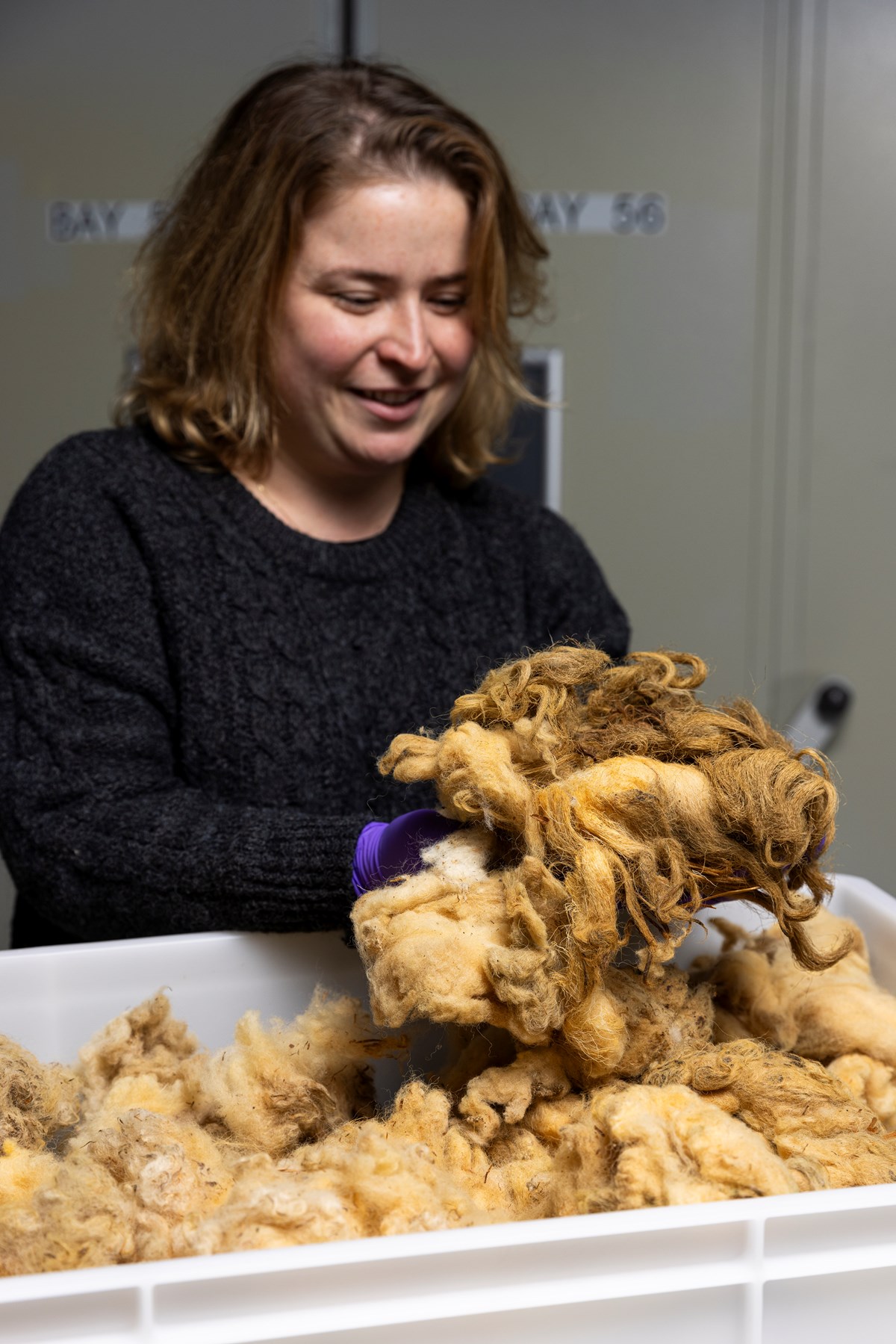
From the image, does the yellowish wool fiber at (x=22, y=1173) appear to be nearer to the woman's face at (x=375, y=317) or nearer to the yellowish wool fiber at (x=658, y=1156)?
the yellowish wool fiber at (x=658, y=1156)

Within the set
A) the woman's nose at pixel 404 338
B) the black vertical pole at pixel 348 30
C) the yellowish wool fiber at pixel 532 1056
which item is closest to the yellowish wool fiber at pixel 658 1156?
the yellowish wool fiber at pixel 532 1056

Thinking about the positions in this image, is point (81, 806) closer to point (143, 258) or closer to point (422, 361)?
point (422, 361)

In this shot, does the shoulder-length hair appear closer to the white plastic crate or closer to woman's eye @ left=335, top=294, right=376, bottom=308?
woman's eye @ left=335, top=294, right=376, bottom=308

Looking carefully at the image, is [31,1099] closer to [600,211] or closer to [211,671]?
[211,671]

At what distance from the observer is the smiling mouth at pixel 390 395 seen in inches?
43.3

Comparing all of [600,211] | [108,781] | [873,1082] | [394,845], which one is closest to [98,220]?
[600,211]

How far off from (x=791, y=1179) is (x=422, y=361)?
→ 77 cm

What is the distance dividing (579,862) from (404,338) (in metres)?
0.64

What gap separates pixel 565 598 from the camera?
1.28m

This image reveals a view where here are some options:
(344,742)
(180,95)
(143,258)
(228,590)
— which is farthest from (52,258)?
(344,742)

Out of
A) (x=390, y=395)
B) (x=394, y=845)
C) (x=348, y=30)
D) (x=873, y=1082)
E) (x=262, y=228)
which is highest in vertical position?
(x=348, y=30)

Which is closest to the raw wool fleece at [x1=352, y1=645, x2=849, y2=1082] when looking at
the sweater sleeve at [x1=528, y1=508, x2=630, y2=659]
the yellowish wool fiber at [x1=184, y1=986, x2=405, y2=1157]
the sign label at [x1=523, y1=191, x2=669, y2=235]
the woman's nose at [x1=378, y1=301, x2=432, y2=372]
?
the yellowish wool fiber at [x1=184, y1=986, x2=405, y2=1157]

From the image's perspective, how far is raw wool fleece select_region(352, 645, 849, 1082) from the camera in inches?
22.4

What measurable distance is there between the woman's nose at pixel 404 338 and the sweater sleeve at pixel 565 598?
29 cm
